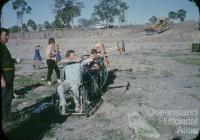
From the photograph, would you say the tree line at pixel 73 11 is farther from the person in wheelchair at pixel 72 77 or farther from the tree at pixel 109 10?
the person in wheelchair at pixel 72 77

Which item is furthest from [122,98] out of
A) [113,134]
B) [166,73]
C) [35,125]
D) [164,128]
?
[166,73]

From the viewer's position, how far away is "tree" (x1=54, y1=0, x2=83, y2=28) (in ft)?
259

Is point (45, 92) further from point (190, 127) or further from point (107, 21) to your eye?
point (107, 21)

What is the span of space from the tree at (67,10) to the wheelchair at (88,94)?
70.0 m

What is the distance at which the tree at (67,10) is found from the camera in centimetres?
7906

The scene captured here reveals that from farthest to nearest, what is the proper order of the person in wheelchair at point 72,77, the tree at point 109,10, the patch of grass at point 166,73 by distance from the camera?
the tree at point 109,10, the patch of grass at point 166,73, the person in wheelchair at point 72,77

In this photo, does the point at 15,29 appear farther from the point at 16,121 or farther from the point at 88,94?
the point at 16,121

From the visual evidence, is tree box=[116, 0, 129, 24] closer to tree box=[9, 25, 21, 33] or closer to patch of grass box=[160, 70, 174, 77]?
tree box=[9, 25, 21, 33]

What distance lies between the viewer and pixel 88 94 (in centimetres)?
932

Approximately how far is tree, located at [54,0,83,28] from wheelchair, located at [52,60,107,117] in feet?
230

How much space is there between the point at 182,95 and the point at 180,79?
361 cm

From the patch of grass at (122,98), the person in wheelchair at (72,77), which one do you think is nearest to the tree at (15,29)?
the patch of grass at (122,98)

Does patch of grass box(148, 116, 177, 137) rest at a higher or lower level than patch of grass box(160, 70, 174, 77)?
lower

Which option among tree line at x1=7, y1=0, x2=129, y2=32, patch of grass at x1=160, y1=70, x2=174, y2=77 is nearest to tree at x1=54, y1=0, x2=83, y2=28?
tree line at x1=7, y1=0, x2=129, y2=32
